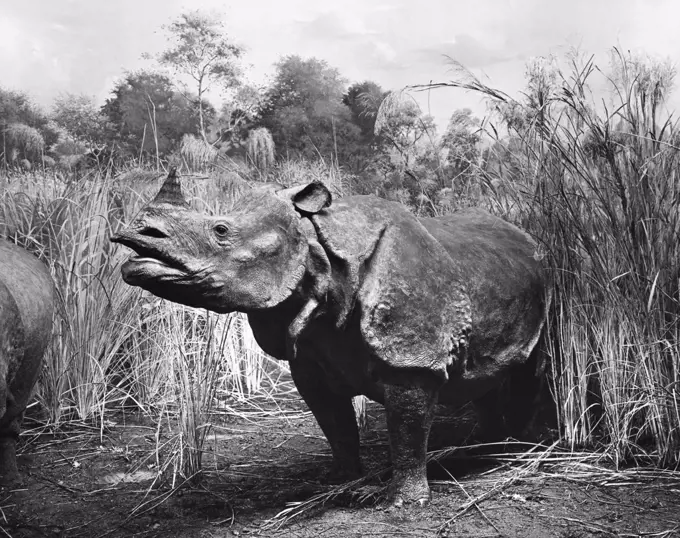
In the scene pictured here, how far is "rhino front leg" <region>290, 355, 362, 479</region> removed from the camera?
3.09m

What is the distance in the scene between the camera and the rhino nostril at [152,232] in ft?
7.83

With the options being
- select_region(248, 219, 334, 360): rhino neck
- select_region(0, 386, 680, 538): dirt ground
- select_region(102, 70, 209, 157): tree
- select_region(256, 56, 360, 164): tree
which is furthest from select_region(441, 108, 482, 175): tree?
select_region(102, 70, 209, 157): tree

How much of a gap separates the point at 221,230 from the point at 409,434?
3.35ft

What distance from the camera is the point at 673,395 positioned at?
10.1 feet

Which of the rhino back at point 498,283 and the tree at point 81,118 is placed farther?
the tree at point 81,118

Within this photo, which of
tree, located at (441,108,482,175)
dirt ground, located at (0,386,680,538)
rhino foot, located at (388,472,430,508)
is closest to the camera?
dirt ground, located at (0,386,680,538)

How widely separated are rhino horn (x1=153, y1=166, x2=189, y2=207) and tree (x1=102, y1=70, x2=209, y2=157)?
7320 mm

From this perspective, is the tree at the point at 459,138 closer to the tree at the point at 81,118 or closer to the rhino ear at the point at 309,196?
the rhino ear at the point at 309,196

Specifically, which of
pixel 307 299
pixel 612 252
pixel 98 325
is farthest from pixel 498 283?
pixel 98 325

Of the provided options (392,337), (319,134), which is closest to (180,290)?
(392,337)

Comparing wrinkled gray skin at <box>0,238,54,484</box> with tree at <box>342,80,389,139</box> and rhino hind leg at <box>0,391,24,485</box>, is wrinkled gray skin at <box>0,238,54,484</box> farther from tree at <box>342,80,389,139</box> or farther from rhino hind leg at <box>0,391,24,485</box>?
tree at <box>342,80,389,139</box>

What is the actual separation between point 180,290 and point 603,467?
6.38ft

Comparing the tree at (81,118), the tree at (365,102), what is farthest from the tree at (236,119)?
the tree at (81,118)

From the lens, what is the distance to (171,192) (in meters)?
2.48
